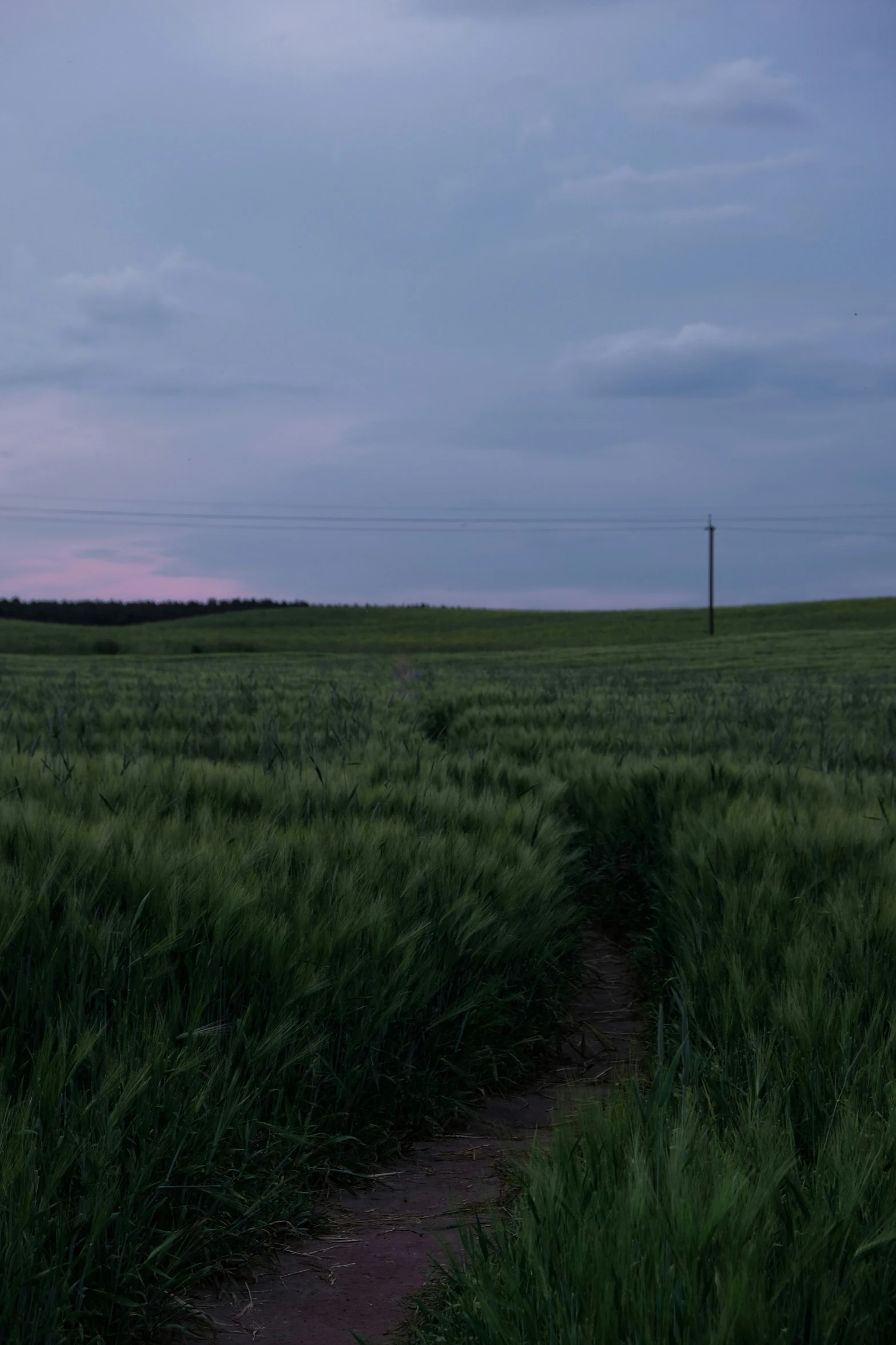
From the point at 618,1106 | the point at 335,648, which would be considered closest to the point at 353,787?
the point at 618,1106

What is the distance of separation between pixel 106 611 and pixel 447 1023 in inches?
3541

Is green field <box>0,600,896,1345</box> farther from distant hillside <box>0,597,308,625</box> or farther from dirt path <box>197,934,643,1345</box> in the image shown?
distant hillside <box>0,597,308,625</box>

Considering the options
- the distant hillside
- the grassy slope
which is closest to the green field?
the grassy slope

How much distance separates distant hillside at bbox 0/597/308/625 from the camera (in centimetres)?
8344

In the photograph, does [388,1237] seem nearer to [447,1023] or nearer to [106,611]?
[447,1023]

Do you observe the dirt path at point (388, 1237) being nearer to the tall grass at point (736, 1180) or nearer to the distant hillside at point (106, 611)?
the tall grass at point (736, 1180)

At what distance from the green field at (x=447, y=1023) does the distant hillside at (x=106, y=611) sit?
257 feet

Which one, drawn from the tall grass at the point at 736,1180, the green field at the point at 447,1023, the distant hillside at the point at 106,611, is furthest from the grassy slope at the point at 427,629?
the tall grass at the point at 736,1180

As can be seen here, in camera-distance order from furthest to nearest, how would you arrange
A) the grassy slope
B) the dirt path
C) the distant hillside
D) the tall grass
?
the distant hillside < the grassy slope < the dirt path < the tall grass

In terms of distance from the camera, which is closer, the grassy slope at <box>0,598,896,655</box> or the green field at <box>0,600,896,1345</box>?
the green field at <box>0,600,896,1345</box>

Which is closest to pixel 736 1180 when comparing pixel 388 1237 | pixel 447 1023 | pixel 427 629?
pixel 388 1237

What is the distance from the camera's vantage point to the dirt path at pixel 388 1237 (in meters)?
1.54

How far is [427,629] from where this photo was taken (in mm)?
80938

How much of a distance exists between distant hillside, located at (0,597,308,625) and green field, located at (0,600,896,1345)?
7841cm
